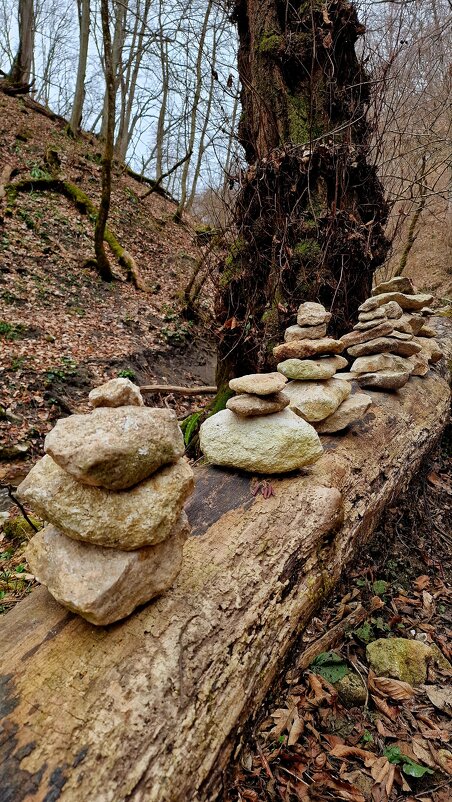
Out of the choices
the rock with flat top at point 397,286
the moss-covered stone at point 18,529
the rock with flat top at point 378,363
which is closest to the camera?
the rock with flat top at point 378,363

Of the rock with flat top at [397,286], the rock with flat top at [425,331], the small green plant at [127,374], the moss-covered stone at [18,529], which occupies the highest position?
the rock with flat top at [397,286]

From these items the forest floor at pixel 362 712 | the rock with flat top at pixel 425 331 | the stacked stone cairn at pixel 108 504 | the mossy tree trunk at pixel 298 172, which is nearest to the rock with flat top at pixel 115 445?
the stacked stone cairn at pixel 108 504

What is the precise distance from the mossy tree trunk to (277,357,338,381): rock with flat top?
132cm

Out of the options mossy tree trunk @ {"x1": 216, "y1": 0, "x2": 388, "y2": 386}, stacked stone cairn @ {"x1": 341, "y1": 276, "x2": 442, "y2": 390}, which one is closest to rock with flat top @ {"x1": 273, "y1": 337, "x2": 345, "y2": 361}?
stacked stone cairn @ {"x1": 341, "y1": 276, "x2": 442, "y2": 390}

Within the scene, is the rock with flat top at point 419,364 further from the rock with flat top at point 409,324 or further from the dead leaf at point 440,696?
the dead leaf at point 440,696

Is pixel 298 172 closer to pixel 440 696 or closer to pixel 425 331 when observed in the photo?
pixel 425 331

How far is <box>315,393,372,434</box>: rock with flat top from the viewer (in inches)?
119

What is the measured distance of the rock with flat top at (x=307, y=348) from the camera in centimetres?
296

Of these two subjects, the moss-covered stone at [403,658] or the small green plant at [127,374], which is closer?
the moss-covered stone at [403,658]

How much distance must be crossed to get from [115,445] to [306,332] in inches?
82.2

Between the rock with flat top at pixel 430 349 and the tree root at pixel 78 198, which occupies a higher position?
the tree root at pixel 78 198

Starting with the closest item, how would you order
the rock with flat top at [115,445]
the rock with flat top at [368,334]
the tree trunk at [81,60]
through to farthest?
the rock with flat top at [115,445]
the rock with flat top at [368,334]
the tree trunk at [81,60]

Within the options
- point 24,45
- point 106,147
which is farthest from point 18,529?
point 24,45

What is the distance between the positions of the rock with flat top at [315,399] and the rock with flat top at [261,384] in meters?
0.46
